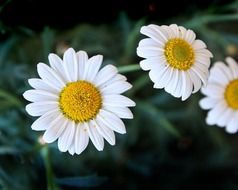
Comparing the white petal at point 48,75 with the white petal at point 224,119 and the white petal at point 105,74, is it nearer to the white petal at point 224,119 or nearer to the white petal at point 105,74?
the white petal at point 105,74

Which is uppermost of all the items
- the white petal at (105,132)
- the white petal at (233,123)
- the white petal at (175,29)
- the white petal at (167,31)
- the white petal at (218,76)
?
the white petal at (218,76)

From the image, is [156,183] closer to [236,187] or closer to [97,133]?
[236,187]

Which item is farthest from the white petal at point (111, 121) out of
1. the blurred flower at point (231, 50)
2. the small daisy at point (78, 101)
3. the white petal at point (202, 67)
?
the blurred flower at point (231, 50)

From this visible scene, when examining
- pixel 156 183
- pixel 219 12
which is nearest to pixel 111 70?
pixel 219 12

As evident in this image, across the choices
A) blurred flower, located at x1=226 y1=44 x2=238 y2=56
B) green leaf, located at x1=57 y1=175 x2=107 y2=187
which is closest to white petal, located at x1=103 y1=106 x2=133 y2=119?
green leaf, located at x1=57 y1=175 x2=107 y2=187

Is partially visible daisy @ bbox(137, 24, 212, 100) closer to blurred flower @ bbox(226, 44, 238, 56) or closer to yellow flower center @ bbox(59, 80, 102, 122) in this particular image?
yellow flower center @ bbox(59, 80, 102, 122)
